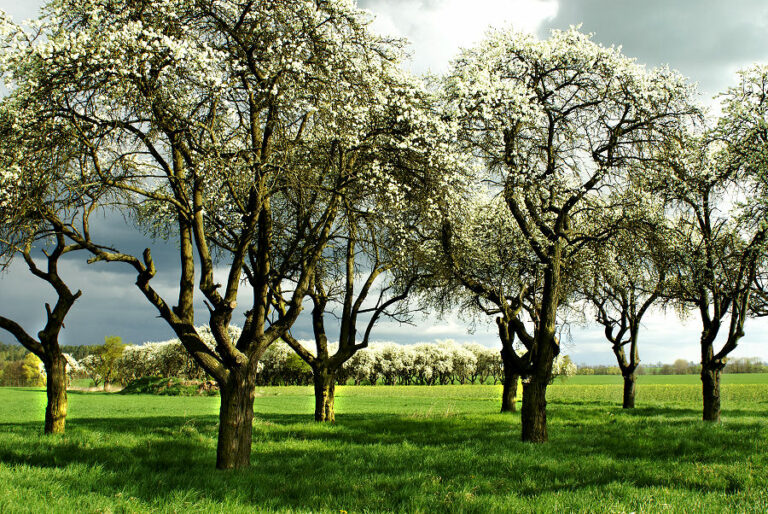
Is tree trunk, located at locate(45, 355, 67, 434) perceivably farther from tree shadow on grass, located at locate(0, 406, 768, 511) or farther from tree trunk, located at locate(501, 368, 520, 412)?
tree trunk, located at locate(501, 368, 520, 412)

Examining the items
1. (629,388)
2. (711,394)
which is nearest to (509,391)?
(711,394)

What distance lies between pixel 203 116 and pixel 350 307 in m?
10.2

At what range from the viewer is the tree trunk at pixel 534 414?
14.6 m

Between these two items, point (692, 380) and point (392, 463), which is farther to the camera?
point (692, 380)

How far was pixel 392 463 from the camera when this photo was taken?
36.0 feet

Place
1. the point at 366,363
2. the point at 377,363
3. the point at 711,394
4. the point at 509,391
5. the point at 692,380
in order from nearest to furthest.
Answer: the point at 711,394 < the point at 509,391 < the point at 692,380 < the point at 366,363 < the point at 377,363

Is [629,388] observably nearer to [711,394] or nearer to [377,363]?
[711,394]

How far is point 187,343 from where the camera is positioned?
34.7 ft

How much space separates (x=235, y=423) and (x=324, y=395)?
1046 cm

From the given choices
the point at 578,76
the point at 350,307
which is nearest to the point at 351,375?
the point at 350,307

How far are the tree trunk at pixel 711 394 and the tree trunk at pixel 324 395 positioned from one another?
15.8 meters

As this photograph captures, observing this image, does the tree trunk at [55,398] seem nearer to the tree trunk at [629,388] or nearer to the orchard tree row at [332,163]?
the orchard tree row at [332,163]

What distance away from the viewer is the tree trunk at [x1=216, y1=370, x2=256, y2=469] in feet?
34.2

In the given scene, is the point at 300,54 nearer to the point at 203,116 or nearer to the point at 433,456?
the point at 203,116
